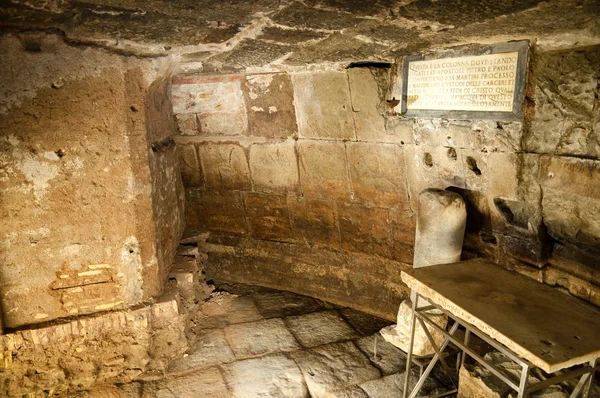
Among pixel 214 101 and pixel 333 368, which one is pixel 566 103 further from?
pixel 214 101

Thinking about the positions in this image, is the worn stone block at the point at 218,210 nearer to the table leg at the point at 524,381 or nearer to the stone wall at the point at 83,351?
the stone wall at the point at 83,351

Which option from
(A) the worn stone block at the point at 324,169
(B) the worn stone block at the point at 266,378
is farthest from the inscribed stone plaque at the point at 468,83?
(B) the worn stone block at the point at 266,378

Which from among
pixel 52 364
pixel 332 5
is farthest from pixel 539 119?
pixel 52 364

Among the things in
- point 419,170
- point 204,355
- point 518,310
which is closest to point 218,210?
point 204,355

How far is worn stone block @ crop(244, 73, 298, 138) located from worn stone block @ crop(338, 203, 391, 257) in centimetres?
102

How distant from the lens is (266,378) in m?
3.41

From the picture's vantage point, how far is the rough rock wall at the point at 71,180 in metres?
2.90

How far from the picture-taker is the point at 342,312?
14.6 feet

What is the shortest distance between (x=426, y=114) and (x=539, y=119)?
0.88m

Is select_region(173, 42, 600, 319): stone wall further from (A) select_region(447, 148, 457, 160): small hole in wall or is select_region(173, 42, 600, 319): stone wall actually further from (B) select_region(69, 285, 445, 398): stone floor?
(B) select_region(69, 285, 445, 398): stone floor

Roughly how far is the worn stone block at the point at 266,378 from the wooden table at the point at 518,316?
98cm

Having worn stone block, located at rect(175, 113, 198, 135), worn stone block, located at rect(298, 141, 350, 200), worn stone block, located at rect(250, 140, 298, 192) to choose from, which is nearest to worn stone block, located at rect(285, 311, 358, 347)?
worn stone block, located at rect(298, 141, 350, 200)

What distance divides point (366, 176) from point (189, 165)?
2.05 m

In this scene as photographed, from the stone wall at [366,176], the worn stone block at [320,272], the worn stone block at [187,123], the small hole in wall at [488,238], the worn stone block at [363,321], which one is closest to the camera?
the stone wall at [366,176]
